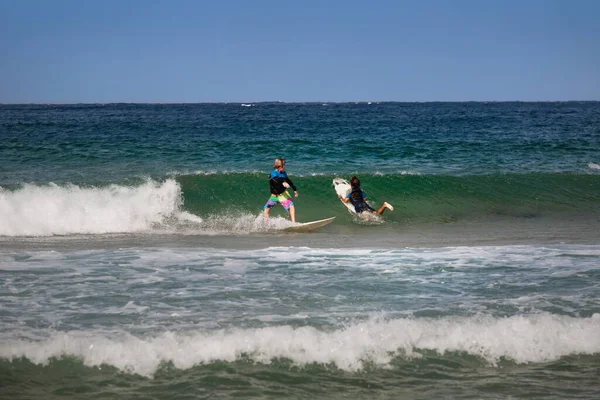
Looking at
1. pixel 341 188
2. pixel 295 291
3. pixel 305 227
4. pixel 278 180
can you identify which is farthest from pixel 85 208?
pixel 295 291

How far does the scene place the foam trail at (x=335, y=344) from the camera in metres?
6.62

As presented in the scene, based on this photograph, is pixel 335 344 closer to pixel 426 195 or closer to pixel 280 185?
pixel 280 185

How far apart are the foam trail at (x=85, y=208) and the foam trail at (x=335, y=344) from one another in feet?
31.3

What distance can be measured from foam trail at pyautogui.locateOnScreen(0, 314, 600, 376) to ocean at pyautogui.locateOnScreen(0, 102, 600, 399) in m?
0.02

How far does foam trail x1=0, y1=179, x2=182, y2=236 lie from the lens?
1625 cm

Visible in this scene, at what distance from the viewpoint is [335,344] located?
6844 millimetres

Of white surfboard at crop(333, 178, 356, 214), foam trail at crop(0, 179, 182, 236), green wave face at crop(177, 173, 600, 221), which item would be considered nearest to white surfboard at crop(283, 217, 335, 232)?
green wave face at crop(177, 173, 600, 221)

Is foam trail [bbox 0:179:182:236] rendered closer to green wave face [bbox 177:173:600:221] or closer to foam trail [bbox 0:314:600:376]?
green wave face [bbox 177:173:600:221]

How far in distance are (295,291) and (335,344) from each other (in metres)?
2.04

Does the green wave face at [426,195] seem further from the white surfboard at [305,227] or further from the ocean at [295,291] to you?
the white surfboard at [305,227]

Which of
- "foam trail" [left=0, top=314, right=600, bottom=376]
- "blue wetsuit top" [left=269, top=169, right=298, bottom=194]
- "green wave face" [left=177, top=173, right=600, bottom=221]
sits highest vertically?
"blue wetsuit top" [left=269, top=169, right=298, bottom=194]

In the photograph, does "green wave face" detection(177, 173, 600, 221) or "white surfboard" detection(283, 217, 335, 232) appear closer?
"white surfboard" detection(283, 217, 335, 232)

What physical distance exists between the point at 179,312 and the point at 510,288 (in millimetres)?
4208

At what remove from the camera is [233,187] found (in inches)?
843
